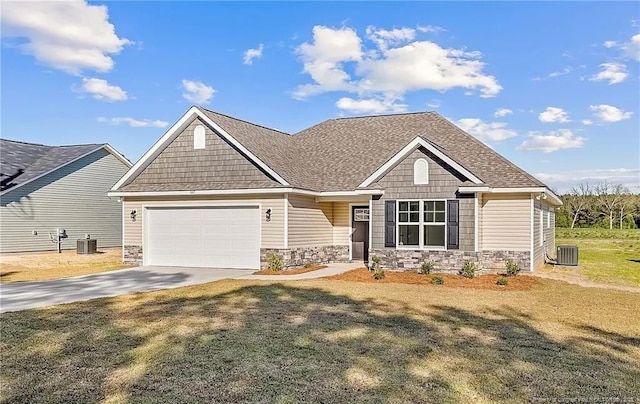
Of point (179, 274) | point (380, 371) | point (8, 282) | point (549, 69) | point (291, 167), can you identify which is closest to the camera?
point (380, 371)

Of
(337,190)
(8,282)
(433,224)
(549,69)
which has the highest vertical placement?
(549,69)

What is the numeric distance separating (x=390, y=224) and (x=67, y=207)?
17.6m

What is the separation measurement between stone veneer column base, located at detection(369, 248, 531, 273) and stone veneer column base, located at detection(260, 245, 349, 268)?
98.3 inches

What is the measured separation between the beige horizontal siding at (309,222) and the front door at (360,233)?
0.90 m

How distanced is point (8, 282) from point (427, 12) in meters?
15.6

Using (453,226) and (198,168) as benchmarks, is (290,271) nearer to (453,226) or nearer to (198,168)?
(198,168)

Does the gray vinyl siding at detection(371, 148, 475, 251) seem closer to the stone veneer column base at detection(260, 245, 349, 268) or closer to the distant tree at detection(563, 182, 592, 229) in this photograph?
the stone veneer column base at detection(260, 245, 349, 268)

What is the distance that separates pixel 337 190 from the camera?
17.4 metres

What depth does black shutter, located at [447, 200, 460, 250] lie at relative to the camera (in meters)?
14.7

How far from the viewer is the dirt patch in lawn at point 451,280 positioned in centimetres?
1261

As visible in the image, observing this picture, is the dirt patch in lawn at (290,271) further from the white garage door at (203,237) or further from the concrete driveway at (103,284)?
the white garage door at (203,237)

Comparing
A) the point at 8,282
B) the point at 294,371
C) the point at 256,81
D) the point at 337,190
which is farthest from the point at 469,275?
the point at 256,81

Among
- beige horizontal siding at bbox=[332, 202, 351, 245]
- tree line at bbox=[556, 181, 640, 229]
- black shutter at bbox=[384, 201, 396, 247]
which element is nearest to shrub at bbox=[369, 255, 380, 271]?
black shutter at bbox=[384, 201, 396, 247]

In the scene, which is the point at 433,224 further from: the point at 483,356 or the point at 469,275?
the point at 483,356
